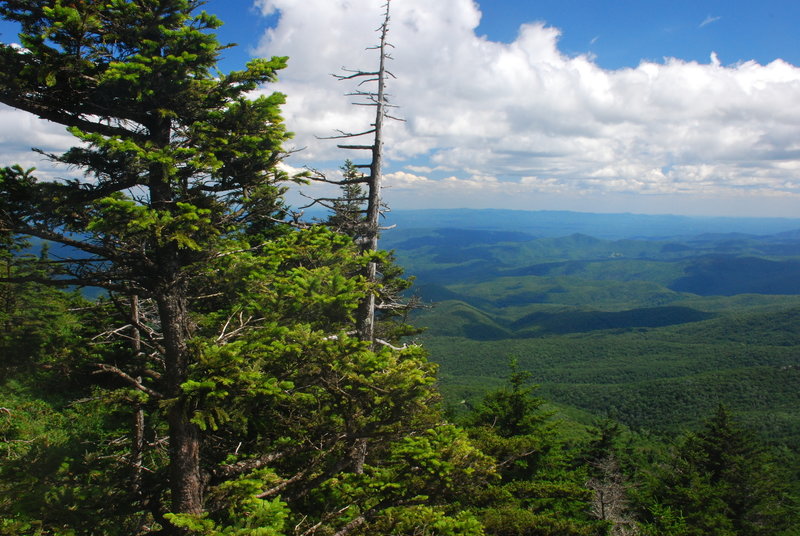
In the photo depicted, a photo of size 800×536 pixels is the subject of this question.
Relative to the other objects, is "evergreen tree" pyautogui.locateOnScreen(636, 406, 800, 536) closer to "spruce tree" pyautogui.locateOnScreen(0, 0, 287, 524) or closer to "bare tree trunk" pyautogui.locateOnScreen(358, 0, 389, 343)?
"bare tree trunk" pyautogui.locateOnScreen(358, 0, 389, 343)

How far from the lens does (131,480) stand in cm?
709

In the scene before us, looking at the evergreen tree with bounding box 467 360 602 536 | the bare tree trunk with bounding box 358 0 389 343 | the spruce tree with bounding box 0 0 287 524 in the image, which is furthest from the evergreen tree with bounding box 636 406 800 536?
the spruce tree with bounding box 0 0 287 524

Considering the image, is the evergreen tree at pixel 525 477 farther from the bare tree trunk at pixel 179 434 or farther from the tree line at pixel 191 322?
the bare tree trunk at pixel 179 434

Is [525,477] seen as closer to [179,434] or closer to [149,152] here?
[179,434]

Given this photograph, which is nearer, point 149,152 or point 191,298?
point 149,152

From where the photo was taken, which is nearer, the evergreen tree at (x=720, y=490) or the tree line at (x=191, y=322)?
the tree line at (x=191, y=322)

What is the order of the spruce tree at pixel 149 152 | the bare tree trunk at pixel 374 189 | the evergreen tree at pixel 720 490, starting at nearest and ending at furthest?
the spruce tree at pixel 149 152
the bare tree trunk at pixel 374 189
the evergreen tree at pixel 720 490

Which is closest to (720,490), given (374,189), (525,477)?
(525,477)

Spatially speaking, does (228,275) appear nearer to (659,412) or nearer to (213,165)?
(213,165)

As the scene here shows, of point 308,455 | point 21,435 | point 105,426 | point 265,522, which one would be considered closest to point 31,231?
point 265,522

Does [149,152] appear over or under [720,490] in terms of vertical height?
over

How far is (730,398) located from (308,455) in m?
179

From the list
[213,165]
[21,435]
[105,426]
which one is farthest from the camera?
[105,426]

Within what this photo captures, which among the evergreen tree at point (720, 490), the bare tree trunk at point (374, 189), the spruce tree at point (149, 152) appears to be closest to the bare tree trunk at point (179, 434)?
the spruce tree at point (149, 152)
